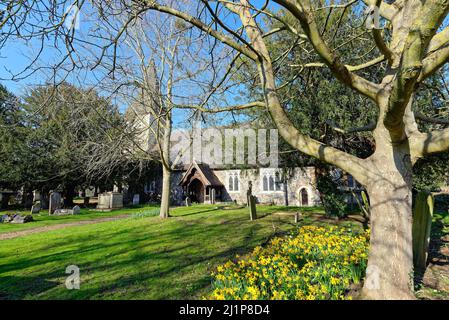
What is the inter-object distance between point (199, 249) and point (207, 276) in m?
2.31

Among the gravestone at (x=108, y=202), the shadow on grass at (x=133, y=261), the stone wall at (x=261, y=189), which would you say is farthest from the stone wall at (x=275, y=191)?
the shadow on grass at (x=133, y=261)

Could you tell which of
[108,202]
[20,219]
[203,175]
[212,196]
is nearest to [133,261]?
[20,219]

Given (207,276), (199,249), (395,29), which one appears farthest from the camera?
(199,249)

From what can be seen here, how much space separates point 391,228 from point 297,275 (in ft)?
5.37

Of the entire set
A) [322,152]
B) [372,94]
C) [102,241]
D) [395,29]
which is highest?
[395,29]

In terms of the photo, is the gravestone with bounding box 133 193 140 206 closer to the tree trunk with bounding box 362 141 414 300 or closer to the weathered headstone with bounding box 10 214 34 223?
the weathered headstone with bounding box 10 214 34 223

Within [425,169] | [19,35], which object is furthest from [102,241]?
[425,169]

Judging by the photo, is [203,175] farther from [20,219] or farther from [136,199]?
[20,219]

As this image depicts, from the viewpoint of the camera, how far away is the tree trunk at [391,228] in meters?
3.77

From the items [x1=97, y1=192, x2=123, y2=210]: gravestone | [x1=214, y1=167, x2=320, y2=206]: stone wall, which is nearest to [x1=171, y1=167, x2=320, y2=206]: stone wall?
[x1=214, y1=167, x2=320, y2=206]: stone wall

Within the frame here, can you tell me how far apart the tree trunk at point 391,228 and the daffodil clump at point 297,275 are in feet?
1.81

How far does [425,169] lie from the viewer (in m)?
12.6

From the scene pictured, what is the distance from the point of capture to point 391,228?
12.8 ft
